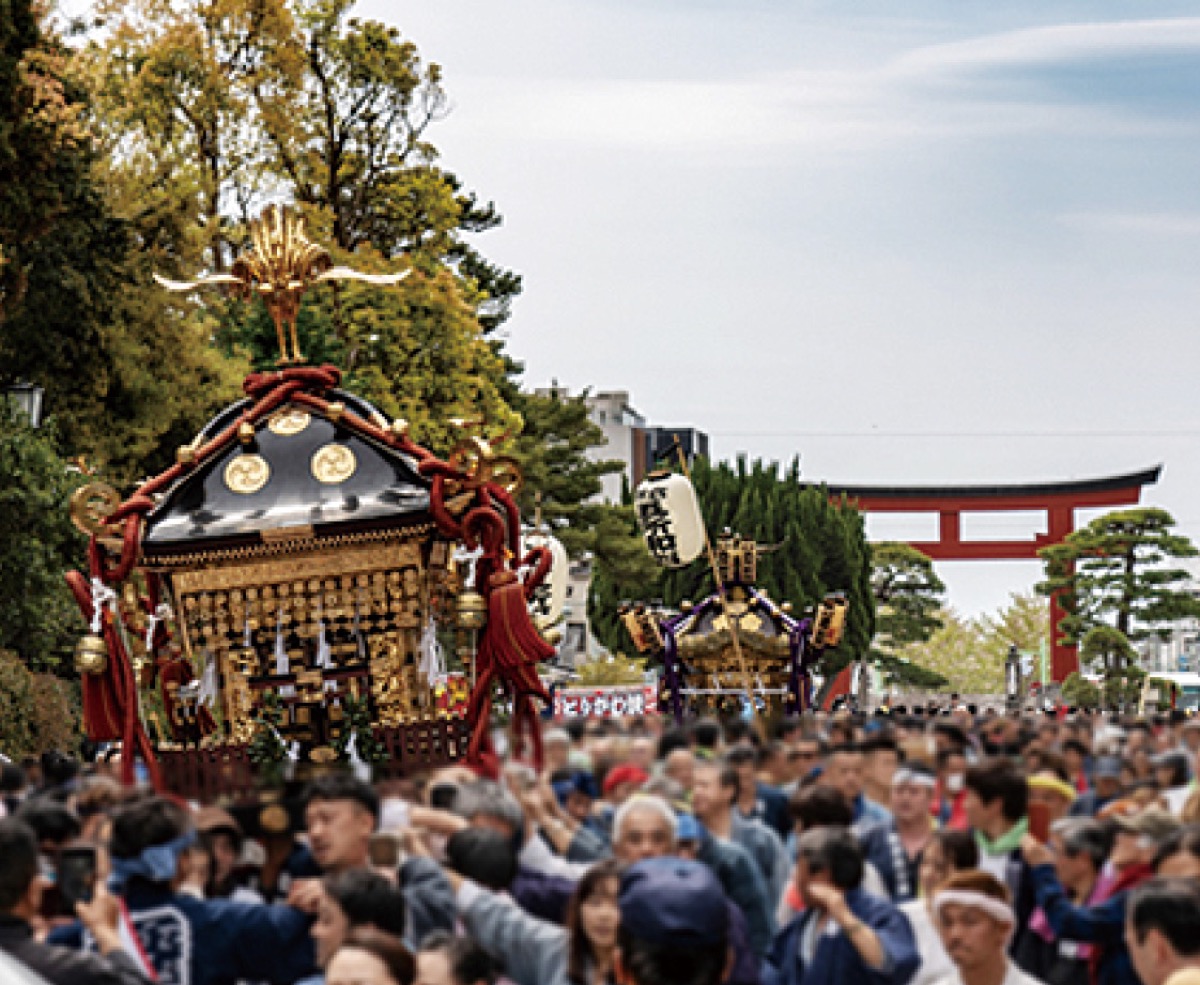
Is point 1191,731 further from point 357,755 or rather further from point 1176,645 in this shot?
point 1176,645

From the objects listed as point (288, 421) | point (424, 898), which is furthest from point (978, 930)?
point (288, 421)

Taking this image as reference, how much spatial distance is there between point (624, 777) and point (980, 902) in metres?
1.99

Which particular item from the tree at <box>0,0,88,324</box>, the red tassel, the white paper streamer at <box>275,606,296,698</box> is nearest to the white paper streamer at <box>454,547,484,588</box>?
the red tassel

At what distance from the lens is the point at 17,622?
25672 mm

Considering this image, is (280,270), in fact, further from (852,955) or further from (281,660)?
(852,955)

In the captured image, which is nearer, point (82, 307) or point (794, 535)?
point (82, 307)

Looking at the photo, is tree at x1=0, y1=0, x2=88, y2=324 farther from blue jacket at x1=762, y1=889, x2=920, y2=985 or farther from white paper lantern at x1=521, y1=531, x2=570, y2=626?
blue jacket at x1=762, y1=889, x2=920, y2=985

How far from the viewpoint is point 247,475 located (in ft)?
46.2

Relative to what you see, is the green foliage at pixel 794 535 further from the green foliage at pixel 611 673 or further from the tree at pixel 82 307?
the tree at pixel 82 307

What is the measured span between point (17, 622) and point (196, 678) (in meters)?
12.2

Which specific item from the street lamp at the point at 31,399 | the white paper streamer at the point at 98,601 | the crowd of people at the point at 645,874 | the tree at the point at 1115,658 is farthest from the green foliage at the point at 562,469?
the crowd of people at the point at 645,874

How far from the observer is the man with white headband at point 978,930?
625cm

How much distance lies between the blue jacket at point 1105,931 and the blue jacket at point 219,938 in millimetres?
2242

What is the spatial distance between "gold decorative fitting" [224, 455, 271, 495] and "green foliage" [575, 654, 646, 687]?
32343 mm
